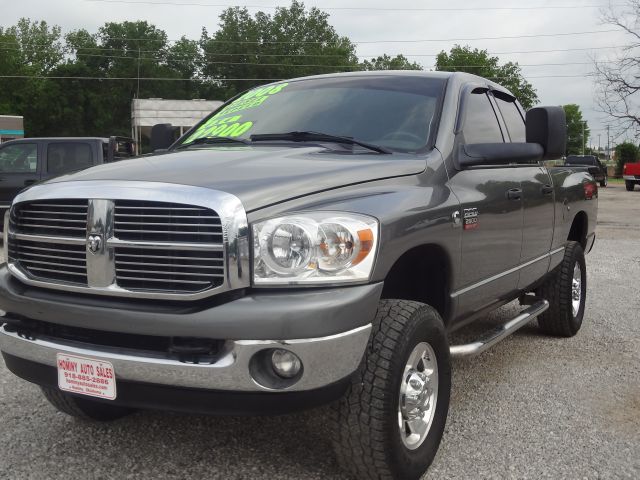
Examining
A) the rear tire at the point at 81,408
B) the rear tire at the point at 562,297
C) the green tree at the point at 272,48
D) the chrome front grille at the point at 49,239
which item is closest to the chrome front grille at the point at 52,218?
the chrome front grille at the point at 49,239

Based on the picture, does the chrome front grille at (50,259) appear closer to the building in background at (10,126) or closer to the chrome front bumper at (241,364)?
the chrome front bumper at (241,364)

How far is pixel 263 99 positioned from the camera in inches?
165

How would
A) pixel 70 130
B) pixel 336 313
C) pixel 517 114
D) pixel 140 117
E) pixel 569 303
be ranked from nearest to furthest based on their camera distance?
1. pixel 336 313
2. pixel 517 114
3. pixel 569 303
4. pixel 140 117
5. pixel 70 130

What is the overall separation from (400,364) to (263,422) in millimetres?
1176

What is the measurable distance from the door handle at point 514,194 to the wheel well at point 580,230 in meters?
1.80

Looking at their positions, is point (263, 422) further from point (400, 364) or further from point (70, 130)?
point (70, 130)

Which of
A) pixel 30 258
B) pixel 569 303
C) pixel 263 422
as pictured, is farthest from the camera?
pixel 569 303

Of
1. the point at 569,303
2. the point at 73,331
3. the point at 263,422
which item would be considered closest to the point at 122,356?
the point at 73,331

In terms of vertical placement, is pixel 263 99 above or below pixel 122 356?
above

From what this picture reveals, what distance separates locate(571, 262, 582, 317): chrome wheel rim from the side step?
572 millimetres

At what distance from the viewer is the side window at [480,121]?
3.82m

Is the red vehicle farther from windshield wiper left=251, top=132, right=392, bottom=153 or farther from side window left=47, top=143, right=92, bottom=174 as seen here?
windshield wiper left=251, top=132, right=392, bottom=153

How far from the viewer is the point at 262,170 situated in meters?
2.76

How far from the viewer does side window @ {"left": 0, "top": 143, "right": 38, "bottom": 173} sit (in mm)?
11773
